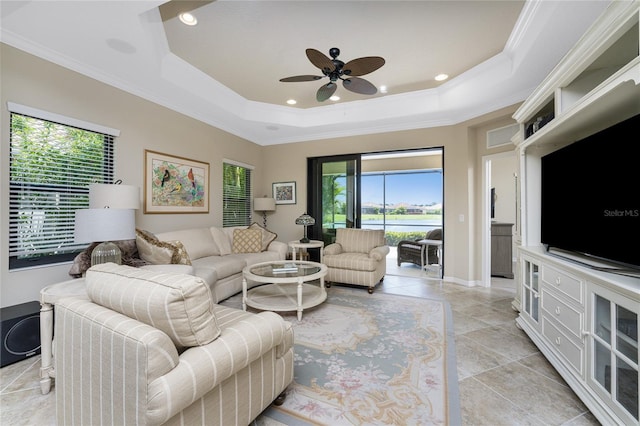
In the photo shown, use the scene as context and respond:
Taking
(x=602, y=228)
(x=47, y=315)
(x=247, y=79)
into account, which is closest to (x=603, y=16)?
(x=602, y=228)

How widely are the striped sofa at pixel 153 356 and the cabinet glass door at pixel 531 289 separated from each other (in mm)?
2428

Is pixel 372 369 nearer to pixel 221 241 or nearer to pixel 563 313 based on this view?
pixel 563 313

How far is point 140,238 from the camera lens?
2.79 m

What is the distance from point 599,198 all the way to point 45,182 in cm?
465

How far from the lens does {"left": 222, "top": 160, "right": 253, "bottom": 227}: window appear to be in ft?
16.4

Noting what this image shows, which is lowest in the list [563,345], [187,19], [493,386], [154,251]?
[493,386]

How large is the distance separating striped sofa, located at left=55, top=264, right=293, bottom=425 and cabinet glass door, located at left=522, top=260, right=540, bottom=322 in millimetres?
2428

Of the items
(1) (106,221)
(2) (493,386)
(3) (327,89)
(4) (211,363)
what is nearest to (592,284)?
(2) (493,386)

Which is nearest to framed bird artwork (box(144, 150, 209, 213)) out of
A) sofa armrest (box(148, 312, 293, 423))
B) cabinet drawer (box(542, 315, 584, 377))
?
sofa armrest (box(148, 312, 293, 423))

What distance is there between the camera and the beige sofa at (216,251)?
111 inches

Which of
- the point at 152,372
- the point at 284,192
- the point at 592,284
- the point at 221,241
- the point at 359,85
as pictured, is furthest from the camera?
the point at 284,192

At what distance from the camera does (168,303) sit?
107cm

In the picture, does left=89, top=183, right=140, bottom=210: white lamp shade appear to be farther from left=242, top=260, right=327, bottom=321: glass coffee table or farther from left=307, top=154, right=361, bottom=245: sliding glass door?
left=307, top=154, right=361, bottom=245: sliding glass door

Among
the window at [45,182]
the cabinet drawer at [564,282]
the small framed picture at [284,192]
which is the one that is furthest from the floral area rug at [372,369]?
the small framed picture at [284,192]
